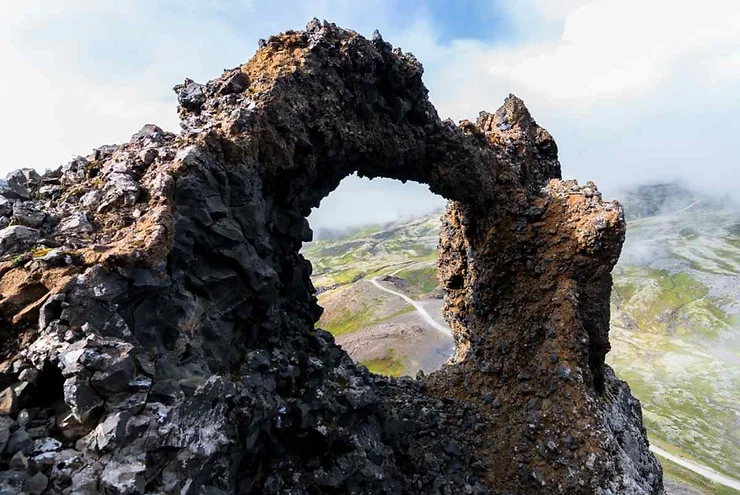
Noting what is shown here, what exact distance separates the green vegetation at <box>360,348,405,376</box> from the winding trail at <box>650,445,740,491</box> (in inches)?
2328

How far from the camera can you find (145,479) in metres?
8.88

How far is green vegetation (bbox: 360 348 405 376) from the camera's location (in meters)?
86.7

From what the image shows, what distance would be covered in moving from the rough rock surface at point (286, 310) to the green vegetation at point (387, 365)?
5634 cm

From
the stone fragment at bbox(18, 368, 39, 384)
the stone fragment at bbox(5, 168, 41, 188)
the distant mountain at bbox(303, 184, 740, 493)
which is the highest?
the stone fragment at bbox(5, 168, 41, 188)

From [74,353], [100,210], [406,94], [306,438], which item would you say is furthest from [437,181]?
[74,353]

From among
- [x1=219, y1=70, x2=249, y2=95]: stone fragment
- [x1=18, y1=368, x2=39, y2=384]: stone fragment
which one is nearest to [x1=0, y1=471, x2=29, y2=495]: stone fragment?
[x1=18, y1=368, x2=39, y2=384]: stone fragment

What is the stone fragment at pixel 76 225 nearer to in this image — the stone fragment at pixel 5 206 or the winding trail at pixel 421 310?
the stone fragment at pixel 5 206

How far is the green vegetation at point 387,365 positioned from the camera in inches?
3413

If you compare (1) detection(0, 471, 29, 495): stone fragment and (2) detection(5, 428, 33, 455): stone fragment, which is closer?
(1) detection(0, 471, 29, 495): stone fragment

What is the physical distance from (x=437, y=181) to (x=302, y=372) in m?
14.5

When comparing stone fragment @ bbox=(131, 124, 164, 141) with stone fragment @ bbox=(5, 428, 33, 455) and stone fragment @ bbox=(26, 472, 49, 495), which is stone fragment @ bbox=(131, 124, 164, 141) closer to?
stone fragment @ bbox=(5, 428, 33, 455)

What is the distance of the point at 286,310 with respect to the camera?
2044cm

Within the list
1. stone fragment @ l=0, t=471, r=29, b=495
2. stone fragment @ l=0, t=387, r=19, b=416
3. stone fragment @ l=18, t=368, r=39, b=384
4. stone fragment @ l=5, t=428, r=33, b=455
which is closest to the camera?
stone fragment @ l=0, t=471, r=29, b=495

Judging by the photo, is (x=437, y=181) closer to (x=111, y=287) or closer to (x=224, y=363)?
(x=224, y=363)
